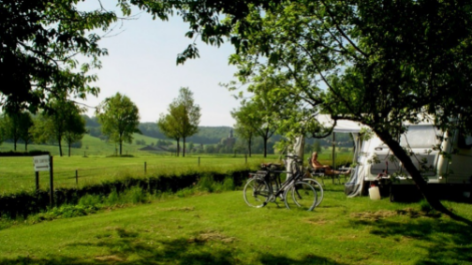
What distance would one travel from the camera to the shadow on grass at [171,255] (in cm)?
593

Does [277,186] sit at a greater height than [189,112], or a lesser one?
lesser

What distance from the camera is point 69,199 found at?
11641 millimetres

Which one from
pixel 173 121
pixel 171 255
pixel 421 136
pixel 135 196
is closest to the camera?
pixel 171 255

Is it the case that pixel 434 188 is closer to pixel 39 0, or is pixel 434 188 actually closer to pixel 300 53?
pixel 300 53

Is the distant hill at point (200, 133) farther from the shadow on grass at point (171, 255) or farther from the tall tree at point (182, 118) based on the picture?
the shadow on grass at point (171, 255)

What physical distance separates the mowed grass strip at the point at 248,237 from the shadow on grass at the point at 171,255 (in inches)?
0.5

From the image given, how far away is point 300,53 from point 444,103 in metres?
3.03

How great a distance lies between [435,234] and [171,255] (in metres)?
4.53

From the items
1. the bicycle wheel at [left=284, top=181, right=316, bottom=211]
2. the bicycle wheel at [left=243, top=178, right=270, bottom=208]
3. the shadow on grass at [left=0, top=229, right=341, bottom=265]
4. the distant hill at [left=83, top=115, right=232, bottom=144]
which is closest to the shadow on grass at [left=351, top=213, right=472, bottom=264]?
the bicycle wheel at [left=284, top=181, right=316, bottom=211]

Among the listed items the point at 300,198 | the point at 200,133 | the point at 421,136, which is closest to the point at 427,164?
the point at 421,136

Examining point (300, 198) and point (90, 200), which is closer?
point (300, 198)

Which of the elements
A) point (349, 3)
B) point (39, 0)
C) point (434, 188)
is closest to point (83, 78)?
point (39, 0)

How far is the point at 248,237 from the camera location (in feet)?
24.0

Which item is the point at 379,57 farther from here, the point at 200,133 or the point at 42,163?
the point at 200,133
